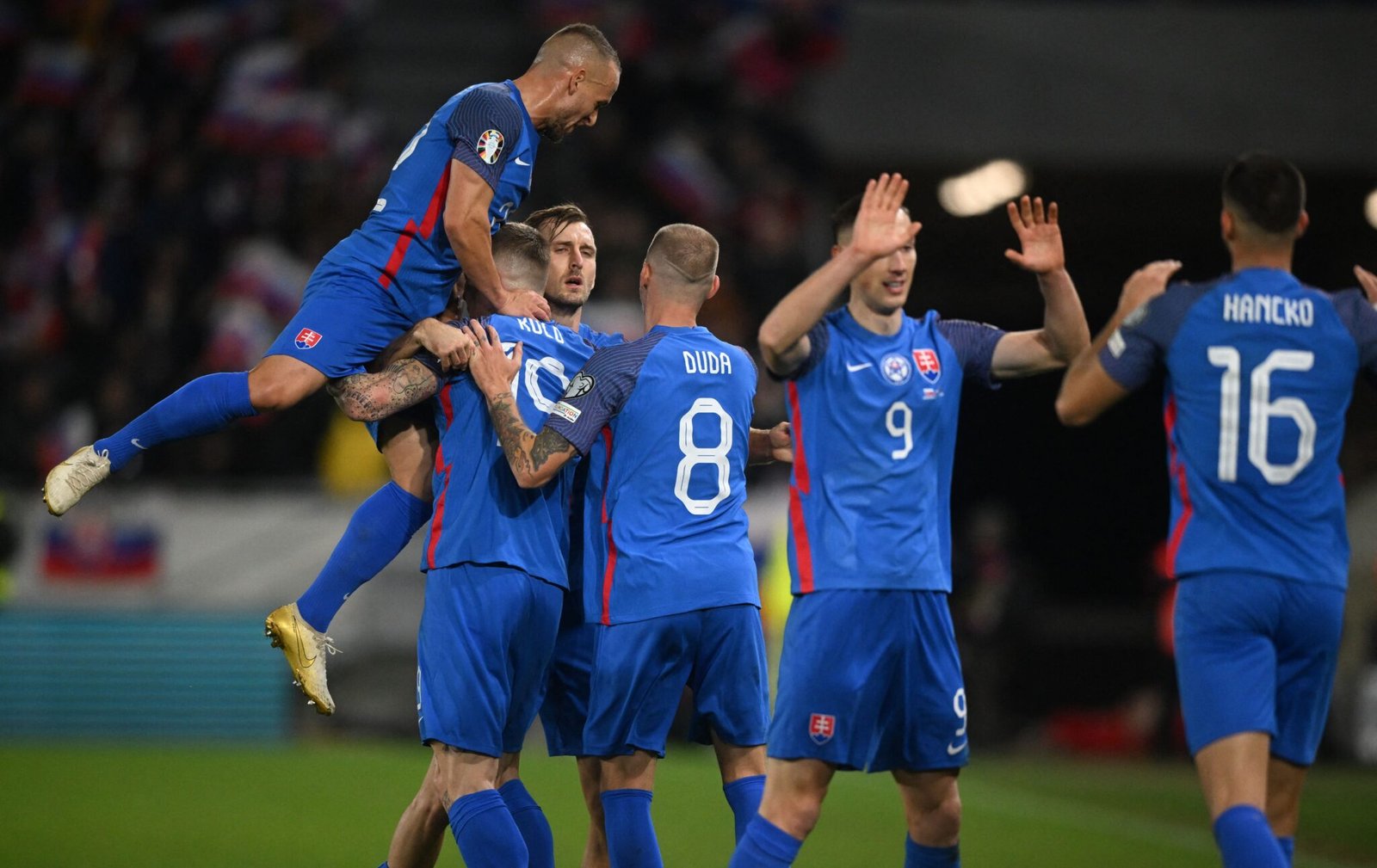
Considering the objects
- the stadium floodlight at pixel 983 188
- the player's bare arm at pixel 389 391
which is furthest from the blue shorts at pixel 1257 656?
the stadium floodlight at pixel 983 188

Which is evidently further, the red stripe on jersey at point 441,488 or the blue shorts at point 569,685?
the blue shorts at point 569,685

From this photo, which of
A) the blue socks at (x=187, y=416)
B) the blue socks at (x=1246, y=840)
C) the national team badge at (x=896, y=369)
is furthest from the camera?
the blue socks at (x=187, y=416)

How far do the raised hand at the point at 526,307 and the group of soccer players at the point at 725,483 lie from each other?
0.01 m

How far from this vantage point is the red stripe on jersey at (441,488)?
6.05m

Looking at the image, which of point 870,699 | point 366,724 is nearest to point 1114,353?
point 870,699

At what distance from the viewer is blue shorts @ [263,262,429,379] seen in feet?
21.0

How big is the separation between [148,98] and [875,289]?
14393mm

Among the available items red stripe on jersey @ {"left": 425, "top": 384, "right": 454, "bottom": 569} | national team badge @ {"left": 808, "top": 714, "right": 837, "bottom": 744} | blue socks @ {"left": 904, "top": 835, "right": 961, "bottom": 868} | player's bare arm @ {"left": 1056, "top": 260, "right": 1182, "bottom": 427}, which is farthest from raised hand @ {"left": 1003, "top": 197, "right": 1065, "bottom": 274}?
red stripe on jersey @ {"left": 425, "top": 384, "right": 454, "bottom": 569}

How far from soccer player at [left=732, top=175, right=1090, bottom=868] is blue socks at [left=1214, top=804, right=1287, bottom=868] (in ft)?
3.26

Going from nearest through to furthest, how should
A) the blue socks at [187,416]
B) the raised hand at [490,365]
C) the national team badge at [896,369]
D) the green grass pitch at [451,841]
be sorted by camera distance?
1. the national team badge at [896,369]
2. the raised hand at [490,365]
3. the blue socks at [187,416]
4. the green grass pitch at [451,841]

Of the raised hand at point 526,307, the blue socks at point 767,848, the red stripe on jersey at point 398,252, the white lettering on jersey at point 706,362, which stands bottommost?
the blue socks at point 767,848

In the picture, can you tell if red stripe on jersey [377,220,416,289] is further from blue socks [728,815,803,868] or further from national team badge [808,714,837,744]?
blue socks [728,815,803,868]

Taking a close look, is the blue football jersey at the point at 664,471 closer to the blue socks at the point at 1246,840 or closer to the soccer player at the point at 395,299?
the soccer player at the point at 395,299

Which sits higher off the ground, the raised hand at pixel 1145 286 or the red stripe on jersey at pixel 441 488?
the raised hand at pixel 1145 286
